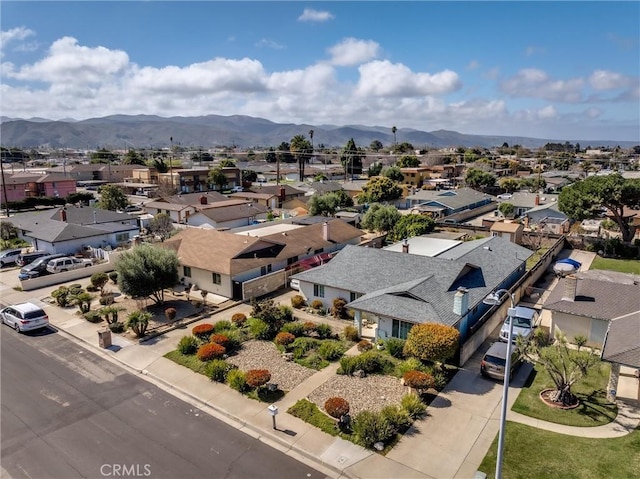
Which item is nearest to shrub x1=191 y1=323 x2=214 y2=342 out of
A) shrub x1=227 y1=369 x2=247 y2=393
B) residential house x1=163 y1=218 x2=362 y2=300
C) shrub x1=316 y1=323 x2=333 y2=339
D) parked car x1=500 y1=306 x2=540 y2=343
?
shrub x1=227 y1=369 x2=247 y2=393

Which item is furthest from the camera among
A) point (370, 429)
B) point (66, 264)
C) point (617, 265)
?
point (617, 265)

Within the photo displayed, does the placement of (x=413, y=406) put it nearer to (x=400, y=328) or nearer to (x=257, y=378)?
(x=400, y=328)

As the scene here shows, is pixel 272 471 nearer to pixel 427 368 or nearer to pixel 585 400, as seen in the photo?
pixel 427 368

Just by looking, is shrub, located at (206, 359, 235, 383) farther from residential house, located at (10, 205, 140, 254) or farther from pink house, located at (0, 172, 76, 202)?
pink house, located at (0, 172, 76, 202)

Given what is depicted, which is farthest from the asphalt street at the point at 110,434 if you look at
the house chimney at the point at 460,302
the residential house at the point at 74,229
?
the residential house at the point at 74,229

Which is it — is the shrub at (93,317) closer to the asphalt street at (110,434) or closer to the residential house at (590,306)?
the asphalt street at (110,434)

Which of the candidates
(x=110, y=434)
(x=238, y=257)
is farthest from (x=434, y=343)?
(x=238, y=257)
